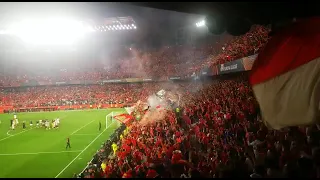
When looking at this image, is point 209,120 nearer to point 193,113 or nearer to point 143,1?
point 193,113

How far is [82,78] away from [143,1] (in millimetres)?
65678

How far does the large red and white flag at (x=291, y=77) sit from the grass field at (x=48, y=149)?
13.9 meters

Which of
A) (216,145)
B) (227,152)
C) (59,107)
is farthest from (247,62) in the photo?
(59,107)

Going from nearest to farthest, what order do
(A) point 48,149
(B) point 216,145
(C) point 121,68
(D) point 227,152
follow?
(D) point 227,152
(B) point 216,145
(A) point 48,149
(C) point 121,68

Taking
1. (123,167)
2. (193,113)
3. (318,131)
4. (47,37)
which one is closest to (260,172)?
(318,131)

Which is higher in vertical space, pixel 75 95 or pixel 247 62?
pixel 75 95

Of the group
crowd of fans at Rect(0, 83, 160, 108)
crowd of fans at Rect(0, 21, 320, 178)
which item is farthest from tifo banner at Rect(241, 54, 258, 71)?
crowd of fans at Rect(0, 83, 160, 108)

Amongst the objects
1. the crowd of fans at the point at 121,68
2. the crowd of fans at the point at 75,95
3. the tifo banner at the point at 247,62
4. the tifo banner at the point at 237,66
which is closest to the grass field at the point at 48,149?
the tifo banner at the point at 237,66

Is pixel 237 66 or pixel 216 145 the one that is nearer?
pixel 216 145

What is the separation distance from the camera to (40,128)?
3247 cm

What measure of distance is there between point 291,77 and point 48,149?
841 inches

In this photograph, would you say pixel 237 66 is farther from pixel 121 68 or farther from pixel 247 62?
pixel 121 68

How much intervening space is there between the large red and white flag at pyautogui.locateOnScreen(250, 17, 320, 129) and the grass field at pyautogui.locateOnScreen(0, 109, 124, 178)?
45.7 feet

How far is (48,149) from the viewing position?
23000 mm
